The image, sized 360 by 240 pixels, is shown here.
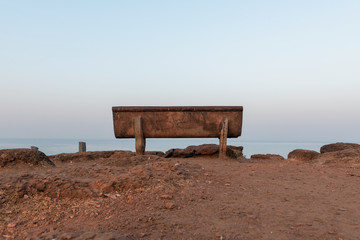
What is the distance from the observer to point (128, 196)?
10.2 feet

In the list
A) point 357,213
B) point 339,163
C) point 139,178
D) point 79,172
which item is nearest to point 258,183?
point 357,213

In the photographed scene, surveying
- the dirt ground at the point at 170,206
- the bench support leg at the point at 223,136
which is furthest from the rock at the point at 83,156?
the dirt ground at the point at 170,206

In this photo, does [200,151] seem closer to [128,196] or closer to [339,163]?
[339,163]

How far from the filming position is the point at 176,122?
24.6ft

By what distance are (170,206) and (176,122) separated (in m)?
4.78

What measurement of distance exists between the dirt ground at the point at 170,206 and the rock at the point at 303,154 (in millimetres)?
4940

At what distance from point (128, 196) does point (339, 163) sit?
5.34 metres

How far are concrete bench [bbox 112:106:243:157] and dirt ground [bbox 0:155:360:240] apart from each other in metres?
3.07

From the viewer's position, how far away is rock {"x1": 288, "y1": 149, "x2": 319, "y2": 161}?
921 centimetres

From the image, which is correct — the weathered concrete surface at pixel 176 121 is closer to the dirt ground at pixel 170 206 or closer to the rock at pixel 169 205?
the dirt ground at pixel 170 206

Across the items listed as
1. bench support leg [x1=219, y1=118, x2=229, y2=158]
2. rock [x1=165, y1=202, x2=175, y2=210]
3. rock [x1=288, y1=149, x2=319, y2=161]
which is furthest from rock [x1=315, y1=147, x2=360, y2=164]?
rock [x1=165, y1=202, x2=175, y2=210]

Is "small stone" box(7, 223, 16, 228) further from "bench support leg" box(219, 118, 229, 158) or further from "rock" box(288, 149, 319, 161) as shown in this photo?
"rock" box(288, 149, 319, 161)

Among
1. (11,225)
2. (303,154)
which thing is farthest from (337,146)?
(11,225)

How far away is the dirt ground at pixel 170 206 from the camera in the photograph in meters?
2.27
